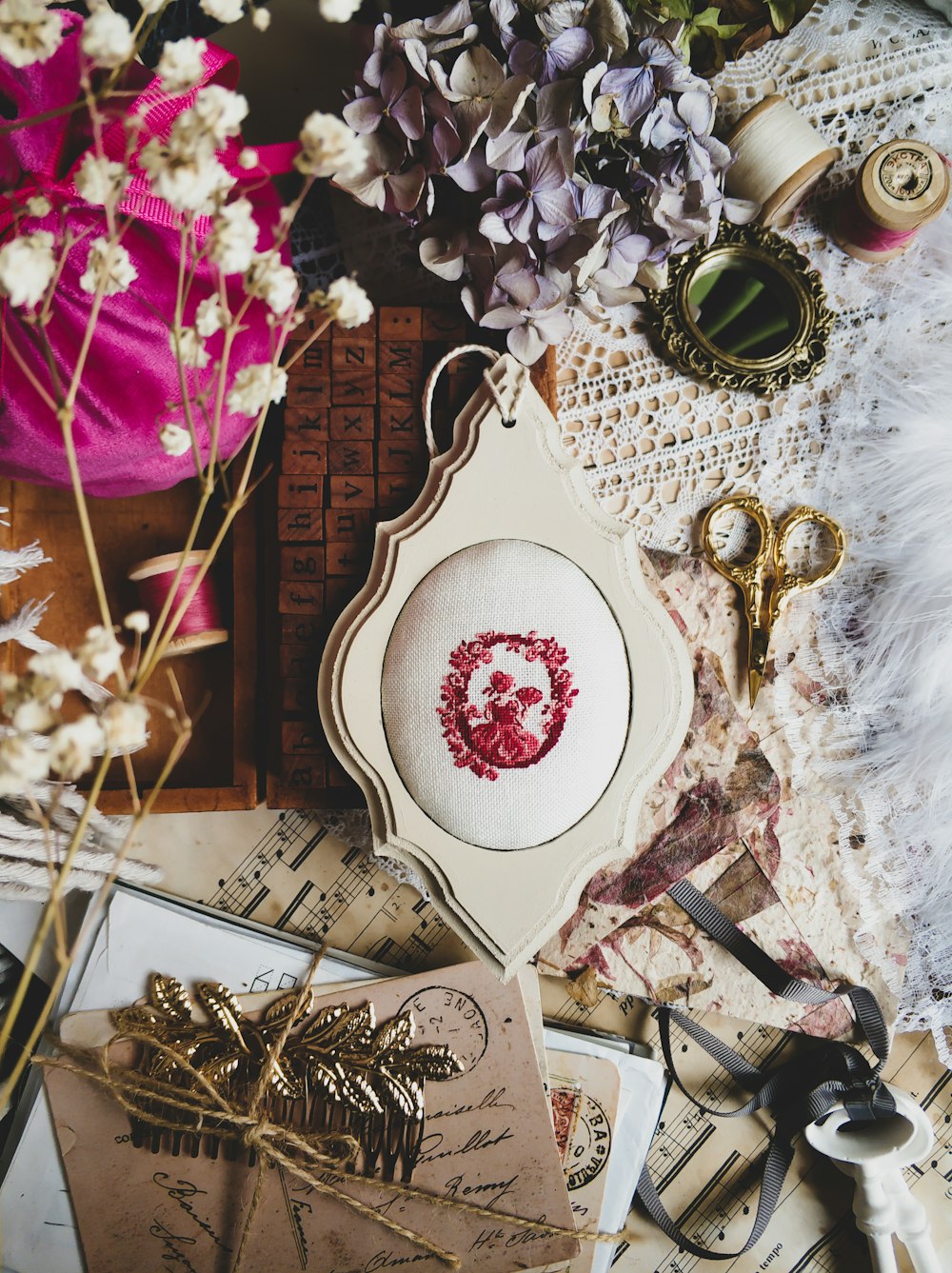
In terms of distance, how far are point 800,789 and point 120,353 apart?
0.94 metres

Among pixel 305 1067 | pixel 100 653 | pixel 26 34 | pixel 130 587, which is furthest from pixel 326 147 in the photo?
pixel 305 1067

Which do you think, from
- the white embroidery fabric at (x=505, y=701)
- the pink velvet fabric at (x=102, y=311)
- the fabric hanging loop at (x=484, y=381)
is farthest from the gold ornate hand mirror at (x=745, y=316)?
the pink velvet fabric at (x=102, y=311)

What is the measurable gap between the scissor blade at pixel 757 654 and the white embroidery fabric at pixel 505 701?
0.82 feet

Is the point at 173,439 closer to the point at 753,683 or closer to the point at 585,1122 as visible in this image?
the point at 753,683

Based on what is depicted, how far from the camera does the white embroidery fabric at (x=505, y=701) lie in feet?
3.24

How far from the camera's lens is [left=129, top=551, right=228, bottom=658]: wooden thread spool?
3.56ft

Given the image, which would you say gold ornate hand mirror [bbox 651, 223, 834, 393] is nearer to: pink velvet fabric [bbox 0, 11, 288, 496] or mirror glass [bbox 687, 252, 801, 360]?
mirror glass [bbox 687, 252, 801, 360]

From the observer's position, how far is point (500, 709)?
987mm

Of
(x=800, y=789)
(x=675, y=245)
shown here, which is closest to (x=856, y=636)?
(x=800, y=789)

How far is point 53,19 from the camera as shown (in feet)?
1.87

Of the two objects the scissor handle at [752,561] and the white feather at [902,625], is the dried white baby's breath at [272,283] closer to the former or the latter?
the scissor handle at [752,561]

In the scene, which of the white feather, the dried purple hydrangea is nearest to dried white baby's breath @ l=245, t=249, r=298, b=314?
the dried purple hydrangea

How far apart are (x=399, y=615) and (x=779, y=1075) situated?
0.78m

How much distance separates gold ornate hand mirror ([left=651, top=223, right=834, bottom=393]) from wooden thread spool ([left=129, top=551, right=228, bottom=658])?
64 cm
